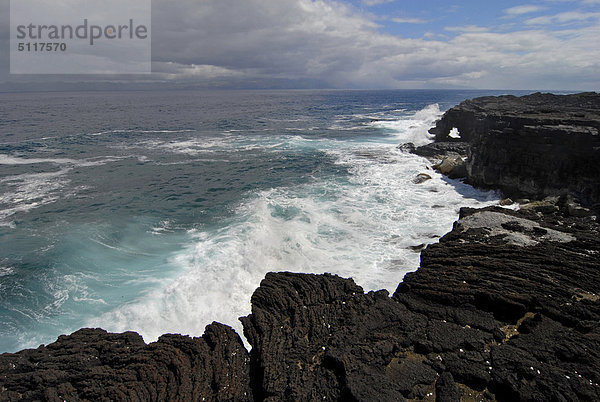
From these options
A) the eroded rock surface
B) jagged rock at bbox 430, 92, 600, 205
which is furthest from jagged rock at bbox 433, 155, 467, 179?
the eroded rock surface

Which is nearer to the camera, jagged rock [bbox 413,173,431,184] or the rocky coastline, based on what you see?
the rocky coastline

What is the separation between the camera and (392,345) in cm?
992

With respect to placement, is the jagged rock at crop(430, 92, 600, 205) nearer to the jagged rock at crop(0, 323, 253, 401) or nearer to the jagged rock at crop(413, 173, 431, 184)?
the jagged rock at crop(413, 173, 431, 184)

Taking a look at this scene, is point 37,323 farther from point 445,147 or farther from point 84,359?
point 445,147

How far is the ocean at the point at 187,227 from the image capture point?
15320 millimetres

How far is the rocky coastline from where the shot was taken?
8797 mm

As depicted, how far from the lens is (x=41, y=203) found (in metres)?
26.4

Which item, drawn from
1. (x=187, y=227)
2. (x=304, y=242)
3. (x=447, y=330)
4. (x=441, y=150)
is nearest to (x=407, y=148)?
(x=441, y=150)

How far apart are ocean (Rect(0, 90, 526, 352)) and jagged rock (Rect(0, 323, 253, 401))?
3.64 metres

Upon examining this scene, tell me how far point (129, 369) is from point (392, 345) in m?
7.28

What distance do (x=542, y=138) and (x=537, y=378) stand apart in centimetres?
2272

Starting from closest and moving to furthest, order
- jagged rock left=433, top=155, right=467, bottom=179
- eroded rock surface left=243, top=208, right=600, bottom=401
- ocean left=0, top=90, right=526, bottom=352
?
eroded rock surface left=243, top=208, right=600, bottom=401 → ocean left=0, top=90, right=526, bottom=352 → jagged rock left=433, top=155, right=467, bottom=179

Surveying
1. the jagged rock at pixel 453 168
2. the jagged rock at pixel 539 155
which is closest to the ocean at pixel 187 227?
the jagged rock at pixel 453 168

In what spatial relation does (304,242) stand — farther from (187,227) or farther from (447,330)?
(447,330)
